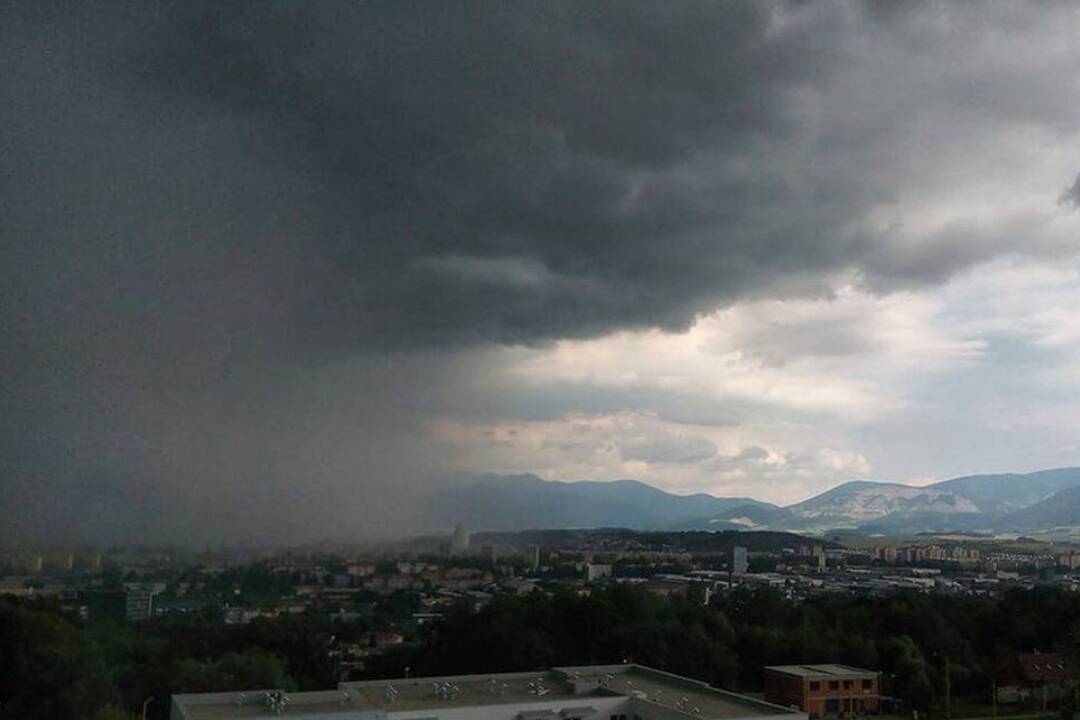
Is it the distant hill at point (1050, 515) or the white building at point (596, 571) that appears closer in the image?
the white building at point (596, 571)

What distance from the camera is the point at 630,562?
9238 cm

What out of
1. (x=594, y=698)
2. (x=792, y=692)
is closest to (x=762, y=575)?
(x=792, y=692)

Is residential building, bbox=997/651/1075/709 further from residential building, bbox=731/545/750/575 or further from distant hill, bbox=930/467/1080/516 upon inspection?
distant hill, bbox=930/467/1080/516

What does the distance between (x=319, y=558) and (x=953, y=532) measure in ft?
325

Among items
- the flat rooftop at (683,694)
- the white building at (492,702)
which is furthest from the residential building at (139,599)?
the flat rooftop at (683,694)

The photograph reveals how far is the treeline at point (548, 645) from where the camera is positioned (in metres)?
26.0

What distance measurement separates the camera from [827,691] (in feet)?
89.5

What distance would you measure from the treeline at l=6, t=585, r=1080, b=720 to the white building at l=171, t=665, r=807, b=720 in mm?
7542

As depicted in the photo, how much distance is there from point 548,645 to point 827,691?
323 inches

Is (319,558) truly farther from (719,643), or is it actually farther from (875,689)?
(875,689)

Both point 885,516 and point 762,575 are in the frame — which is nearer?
point 762,575

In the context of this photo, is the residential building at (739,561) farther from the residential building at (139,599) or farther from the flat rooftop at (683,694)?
the flat rooftop at (683,694)

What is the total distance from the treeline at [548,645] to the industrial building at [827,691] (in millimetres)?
1944

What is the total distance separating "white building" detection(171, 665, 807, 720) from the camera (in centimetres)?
1728
